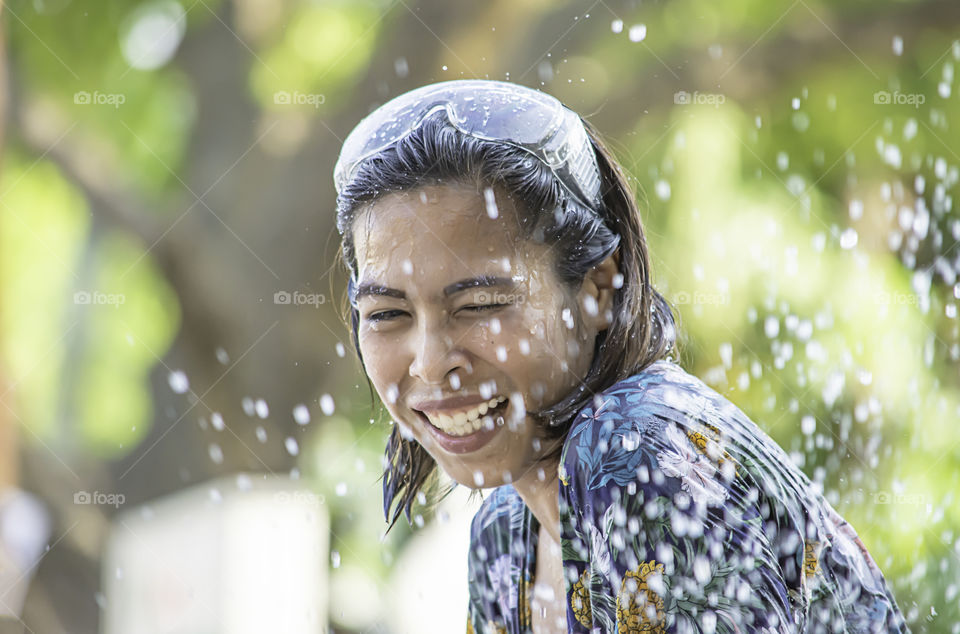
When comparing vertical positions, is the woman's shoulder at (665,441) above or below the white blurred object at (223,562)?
above

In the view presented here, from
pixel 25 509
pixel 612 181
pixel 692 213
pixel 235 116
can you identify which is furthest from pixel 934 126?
pixel 25 509

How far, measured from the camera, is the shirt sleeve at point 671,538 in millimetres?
1507

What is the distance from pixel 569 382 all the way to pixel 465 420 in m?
0.20

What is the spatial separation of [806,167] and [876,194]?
40cm

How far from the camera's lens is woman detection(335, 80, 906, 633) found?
1546 millimetres

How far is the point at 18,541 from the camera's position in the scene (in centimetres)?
562
